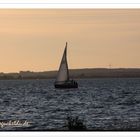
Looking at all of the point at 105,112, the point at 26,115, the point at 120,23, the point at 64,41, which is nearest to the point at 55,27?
the point at 64,41

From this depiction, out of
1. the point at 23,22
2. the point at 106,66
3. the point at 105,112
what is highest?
the point at 23,22

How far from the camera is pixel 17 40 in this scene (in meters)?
14.2

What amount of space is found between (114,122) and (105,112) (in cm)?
243

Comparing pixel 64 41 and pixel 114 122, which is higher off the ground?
pixel 64 41

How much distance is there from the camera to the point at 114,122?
1540 cm
